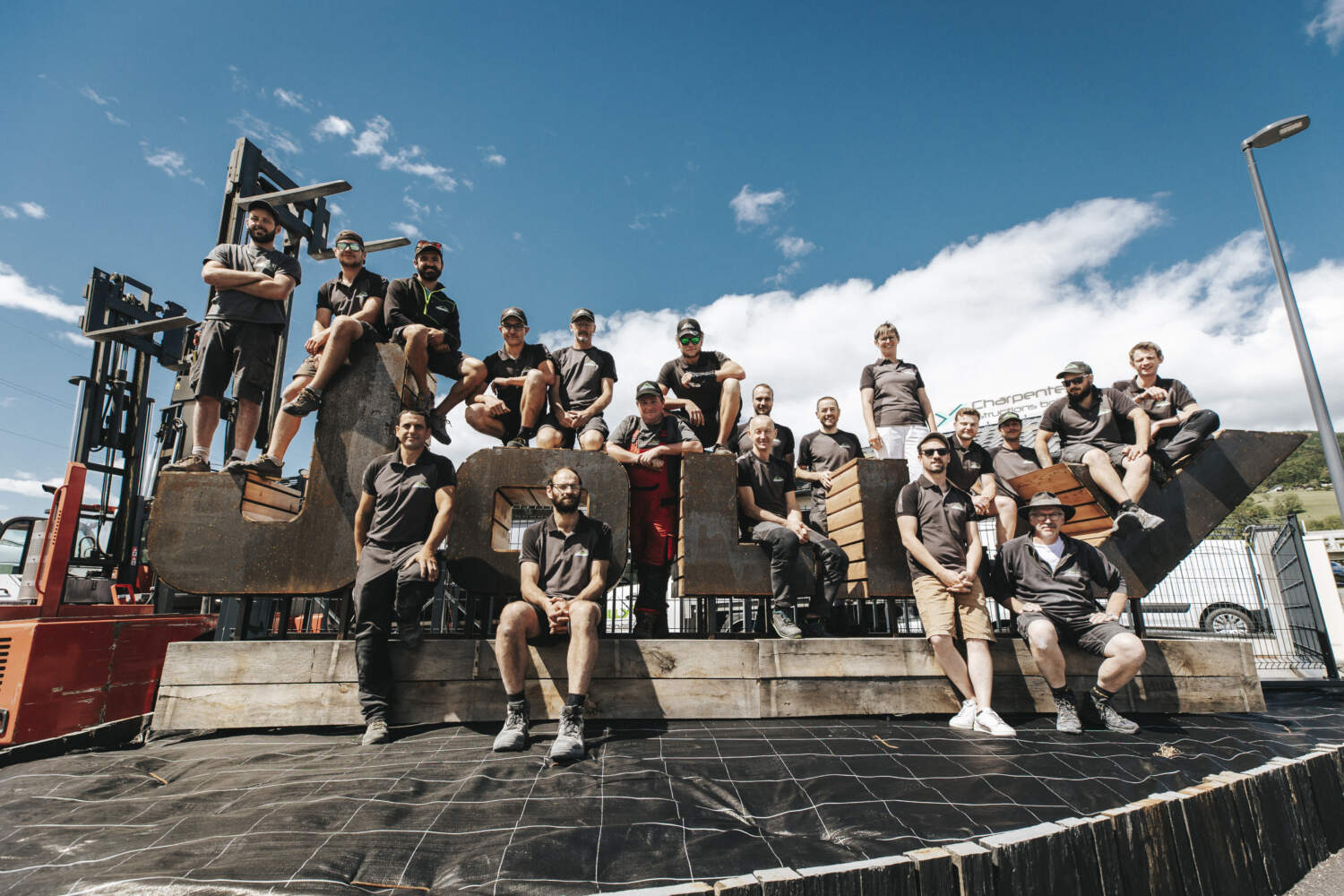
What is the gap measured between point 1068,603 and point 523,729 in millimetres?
4043

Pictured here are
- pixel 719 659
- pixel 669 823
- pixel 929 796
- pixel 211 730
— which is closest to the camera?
pixel 669 823

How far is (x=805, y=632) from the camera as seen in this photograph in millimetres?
5211

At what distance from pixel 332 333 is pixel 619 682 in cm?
354

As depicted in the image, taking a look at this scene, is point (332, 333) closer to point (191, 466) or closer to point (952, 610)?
point (191, 466)

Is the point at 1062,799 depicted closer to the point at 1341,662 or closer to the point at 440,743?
the point at 440,743

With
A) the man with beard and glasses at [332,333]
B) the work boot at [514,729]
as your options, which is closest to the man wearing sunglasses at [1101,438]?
the work boot at [514,729]

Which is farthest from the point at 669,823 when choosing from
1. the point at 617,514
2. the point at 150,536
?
the point at 150,536

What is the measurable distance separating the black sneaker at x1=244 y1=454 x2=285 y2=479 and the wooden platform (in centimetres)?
126

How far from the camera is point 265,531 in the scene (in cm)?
477

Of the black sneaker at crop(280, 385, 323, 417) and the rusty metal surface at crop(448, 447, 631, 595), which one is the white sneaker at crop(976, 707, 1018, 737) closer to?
the rusty metal surface at crop(448, 447, 631, 595)

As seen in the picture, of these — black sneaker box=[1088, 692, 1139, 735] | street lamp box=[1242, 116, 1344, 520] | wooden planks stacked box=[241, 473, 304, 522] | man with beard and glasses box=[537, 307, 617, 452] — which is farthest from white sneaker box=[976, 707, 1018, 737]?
street lamp box=[1242, 116, 1344, 520]

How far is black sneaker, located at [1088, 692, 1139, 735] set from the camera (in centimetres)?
443

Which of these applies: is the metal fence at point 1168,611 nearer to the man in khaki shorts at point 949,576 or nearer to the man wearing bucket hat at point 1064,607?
the man wearing bucket hat at point 1064,607

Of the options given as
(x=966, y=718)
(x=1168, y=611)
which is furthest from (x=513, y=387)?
(x=1168, y=611)
